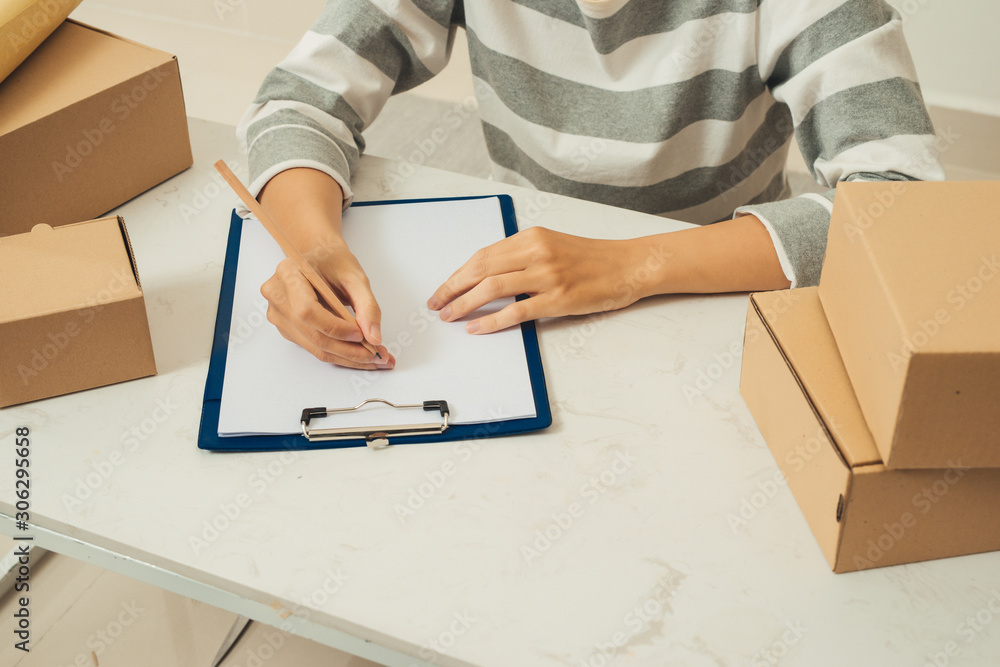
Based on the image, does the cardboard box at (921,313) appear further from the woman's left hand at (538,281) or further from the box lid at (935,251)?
the woman's left hand at (538,281)

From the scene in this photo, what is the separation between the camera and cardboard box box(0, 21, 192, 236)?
0.79 metres

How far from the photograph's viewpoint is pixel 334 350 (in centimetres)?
68

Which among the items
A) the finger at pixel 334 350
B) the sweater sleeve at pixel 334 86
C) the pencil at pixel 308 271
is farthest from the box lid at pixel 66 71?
the finger at pixel 334 350

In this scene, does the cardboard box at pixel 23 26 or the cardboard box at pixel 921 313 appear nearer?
the cardboard box at pixel 921 313

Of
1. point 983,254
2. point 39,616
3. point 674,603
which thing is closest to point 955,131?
point 983,254

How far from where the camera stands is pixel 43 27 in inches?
33.6

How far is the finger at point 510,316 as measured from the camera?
2.39 feet

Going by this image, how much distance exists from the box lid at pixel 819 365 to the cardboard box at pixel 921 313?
0.01 metres

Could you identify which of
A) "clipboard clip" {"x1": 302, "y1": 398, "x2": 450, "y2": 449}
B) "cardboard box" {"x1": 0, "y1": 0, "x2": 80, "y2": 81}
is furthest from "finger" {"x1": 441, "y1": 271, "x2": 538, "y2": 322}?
"cardboard box" {"x1": 0, "y1": 0, "x2": 80, "y2": 81}

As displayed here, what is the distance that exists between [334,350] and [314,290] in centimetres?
6

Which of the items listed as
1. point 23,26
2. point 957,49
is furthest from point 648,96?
point 957,49

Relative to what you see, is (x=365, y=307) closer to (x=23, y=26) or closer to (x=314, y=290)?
(x=314, y=290)

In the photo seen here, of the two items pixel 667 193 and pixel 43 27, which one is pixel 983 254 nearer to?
pixel 667 193

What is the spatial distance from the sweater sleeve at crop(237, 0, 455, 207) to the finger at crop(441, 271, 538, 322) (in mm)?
213
